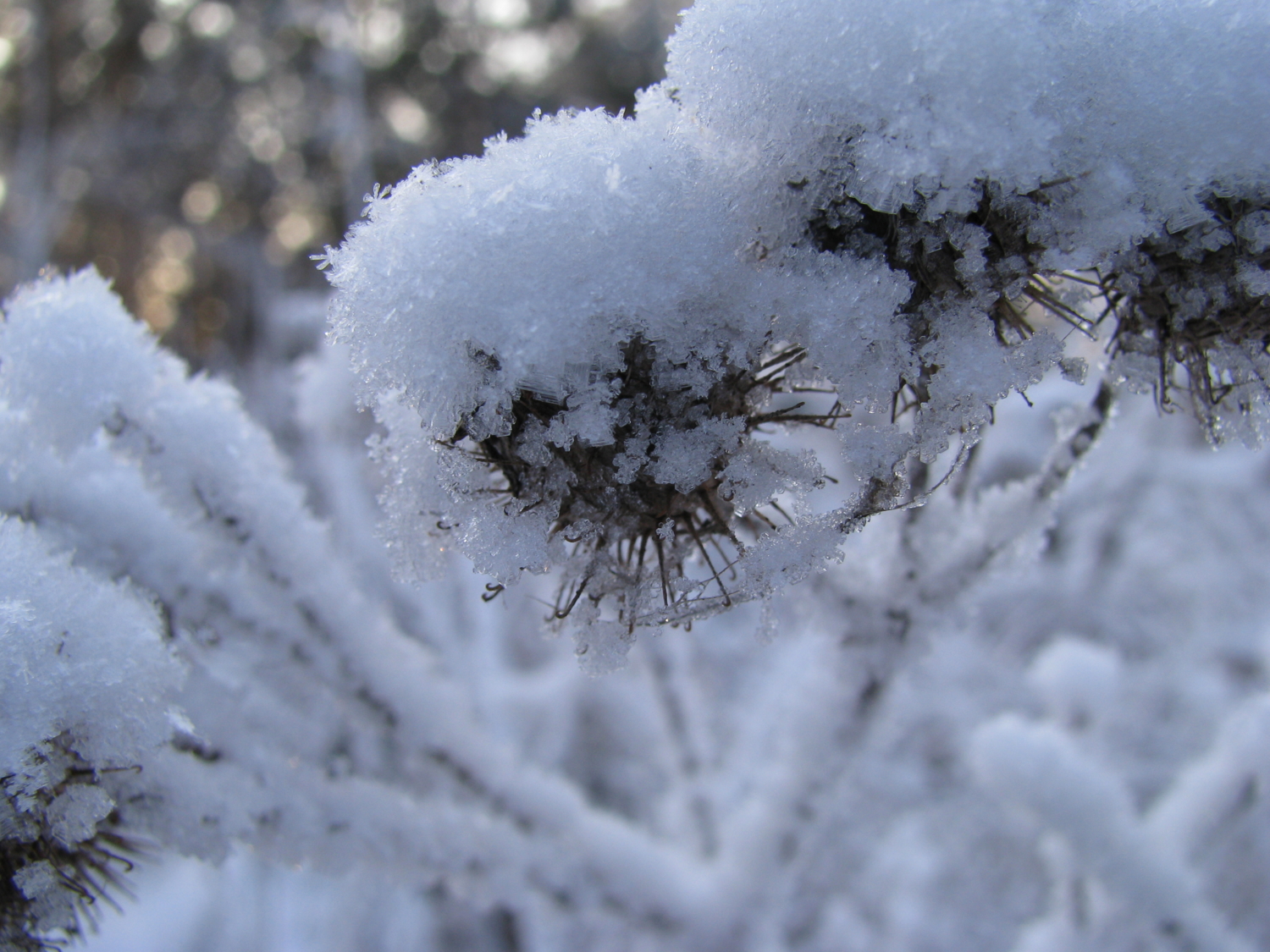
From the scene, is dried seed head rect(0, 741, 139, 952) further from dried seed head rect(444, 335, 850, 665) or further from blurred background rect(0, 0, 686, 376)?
blurred background rect(0, 0, 686, 376)

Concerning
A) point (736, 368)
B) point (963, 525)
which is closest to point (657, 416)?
point (736, 368)

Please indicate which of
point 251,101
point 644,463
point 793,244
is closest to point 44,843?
point 644,463

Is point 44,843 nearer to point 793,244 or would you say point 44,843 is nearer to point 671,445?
point 671,445

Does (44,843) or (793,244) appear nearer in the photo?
(793,244)

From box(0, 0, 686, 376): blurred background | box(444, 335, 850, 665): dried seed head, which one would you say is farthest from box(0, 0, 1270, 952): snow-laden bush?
box(0, 0, 686, 376): blurred background

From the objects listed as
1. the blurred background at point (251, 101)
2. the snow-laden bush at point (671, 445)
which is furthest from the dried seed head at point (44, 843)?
the blurred background at point (251, 101)

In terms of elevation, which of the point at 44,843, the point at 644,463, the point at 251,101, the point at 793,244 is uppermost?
the point at 251,101

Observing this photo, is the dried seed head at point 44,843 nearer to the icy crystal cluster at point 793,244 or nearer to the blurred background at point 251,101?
the icy crystal cluster at point 793,244
